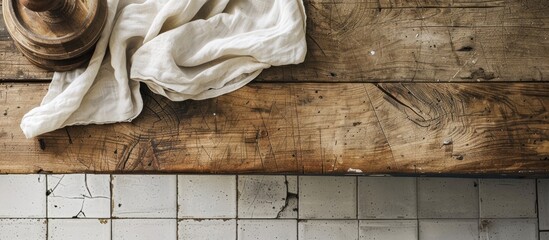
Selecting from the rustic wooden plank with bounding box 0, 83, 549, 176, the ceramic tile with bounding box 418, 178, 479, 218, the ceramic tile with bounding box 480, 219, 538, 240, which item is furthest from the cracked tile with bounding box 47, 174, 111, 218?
the ceramic tile with bounding box 480, 219, 538, 240

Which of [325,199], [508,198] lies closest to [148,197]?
[325,199]

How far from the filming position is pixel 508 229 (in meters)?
2.41

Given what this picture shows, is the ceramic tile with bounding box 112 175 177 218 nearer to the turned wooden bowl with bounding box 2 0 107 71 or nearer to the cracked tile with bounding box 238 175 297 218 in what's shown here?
the cracked tile with bounding box 238 175 297 218

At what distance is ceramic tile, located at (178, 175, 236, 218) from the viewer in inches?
94.4

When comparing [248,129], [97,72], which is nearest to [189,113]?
[248,129]

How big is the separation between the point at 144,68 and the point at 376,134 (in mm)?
686

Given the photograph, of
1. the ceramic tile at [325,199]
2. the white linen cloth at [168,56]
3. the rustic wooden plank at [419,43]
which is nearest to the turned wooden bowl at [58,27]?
the white linen cloth at [168,56]

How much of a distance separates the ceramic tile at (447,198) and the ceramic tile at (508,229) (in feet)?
0.23

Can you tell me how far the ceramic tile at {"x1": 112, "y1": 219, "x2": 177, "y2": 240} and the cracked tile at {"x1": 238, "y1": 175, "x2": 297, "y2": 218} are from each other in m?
0.30

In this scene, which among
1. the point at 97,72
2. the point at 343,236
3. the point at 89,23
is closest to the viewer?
the point at 89,23

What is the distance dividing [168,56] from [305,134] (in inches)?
17.6

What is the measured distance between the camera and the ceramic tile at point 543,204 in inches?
95.5

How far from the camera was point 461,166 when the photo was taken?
1672 mm

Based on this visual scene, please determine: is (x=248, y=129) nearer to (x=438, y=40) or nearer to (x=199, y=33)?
(x=199, y=33)
